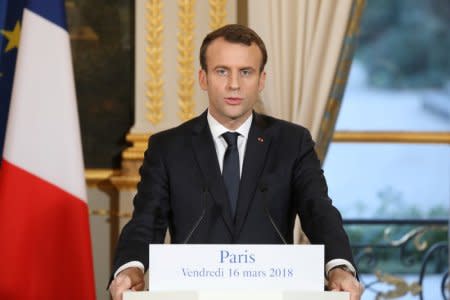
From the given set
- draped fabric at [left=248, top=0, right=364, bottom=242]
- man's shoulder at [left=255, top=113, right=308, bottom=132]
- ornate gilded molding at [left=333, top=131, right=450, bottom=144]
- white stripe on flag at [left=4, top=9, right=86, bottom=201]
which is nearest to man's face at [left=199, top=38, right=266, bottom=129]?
man's shoulder at [left=255, top=113, right=308, bottom=132]

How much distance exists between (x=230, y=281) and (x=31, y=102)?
2.04 m

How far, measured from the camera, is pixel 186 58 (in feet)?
14.5

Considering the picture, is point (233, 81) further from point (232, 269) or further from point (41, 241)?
point (41, 241)

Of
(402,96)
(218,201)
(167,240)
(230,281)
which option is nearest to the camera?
(230,281)

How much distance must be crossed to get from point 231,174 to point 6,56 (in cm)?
156

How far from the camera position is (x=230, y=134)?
8.97 ft

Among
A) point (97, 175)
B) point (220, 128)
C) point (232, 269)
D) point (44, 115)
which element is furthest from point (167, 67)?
point (232, 269)

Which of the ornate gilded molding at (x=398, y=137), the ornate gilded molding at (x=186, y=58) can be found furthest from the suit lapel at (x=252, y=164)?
the ornate gilded molding at (x=398, y=137)

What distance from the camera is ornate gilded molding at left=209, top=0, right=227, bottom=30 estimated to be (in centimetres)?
438

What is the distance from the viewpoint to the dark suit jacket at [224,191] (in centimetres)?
264

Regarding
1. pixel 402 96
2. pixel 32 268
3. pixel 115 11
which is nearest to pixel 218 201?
pixel 32 268

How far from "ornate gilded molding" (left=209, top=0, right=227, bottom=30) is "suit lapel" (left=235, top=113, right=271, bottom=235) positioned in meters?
1.65

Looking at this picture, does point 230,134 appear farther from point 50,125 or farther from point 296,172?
point 50,125

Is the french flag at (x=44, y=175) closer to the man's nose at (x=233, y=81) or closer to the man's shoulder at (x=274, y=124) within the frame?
the man's shoulder at (x=274, y=124)
